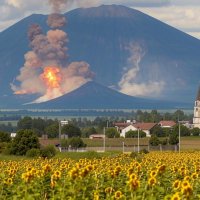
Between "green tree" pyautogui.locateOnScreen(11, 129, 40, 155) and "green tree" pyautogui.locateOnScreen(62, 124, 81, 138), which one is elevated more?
"green tree" pyautogui.locateOnScreen(62, 124, 81, 138)

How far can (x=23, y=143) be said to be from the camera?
60.9 meters

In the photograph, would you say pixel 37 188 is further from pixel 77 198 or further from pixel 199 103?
pixel 199 103

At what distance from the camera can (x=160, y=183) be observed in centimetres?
1769

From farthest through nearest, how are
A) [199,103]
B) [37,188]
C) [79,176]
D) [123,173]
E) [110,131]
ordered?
[199,103] → [110,131] → [123,173] → [37,188] → [79,176]

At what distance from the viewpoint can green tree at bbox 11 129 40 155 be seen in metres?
60.0

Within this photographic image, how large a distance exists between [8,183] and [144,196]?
3292mm

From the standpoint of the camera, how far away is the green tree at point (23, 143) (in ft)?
197

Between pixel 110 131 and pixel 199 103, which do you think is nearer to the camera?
pixel 110 131

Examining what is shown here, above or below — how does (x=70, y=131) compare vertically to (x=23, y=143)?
above

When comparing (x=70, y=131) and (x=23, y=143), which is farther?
(x=70, y=131)

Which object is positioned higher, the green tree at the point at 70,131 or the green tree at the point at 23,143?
the green tree at the point at 70,131

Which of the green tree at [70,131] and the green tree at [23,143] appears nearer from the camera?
the green tree at [23,143]

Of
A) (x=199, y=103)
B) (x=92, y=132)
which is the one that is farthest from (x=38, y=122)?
(x=199, y=103)

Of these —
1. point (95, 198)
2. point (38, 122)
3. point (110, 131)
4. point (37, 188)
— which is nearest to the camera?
point (95, 198)
